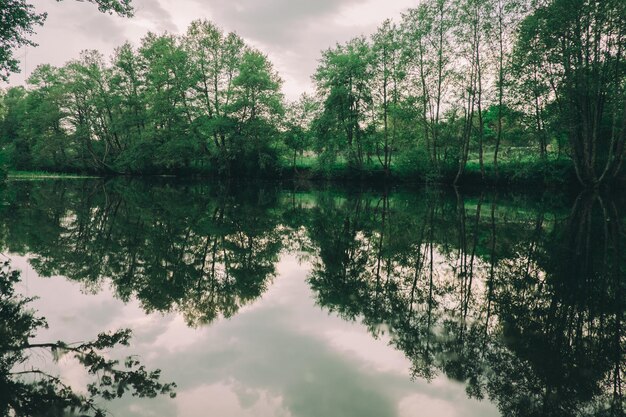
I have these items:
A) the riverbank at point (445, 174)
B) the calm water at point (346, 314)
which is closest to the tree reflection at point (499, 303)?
the calm water at point (346, 314)

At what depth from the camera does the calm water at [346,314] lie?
3188 millimetres

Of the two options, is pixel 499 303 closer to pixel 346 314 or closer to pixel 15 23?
pixel 346 314

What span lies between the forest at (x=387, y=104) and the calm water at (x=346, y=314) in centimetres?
1791

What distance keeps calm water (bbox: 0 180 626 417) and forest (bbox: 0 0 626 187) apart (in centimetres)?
1791

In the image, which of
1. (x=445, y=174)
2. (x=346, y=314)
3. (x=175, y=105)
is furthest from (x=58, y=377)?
(x=175, y=105)

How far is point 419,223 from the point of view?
12.9 metres

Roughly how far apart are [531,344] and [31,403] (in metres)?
4.98

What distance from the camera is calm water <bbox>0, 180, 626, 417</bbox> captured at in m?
3.19

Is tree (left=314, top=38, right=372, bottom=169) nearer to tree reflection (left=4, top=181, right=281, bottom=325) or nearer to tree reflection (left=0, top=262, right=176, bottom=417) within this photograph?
tree reflection (left=4, top=181, right=281, bottom=325)

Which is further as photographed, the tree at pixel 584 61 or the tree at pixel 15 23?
the tree at pixel 584 61

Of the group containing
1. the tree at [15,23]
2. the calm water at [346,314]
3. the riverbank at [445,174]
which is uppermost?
the tree at [15,23]

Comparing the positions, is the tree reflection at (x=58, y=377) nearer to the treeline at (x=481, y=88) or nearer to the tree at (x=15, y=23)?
the tree at (x=15, y=23)

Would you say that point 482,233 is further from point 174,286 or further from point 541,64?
point 541,64

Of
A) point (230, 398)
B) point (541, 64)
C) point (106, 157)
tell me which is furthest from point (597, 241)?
point (106, 157)
